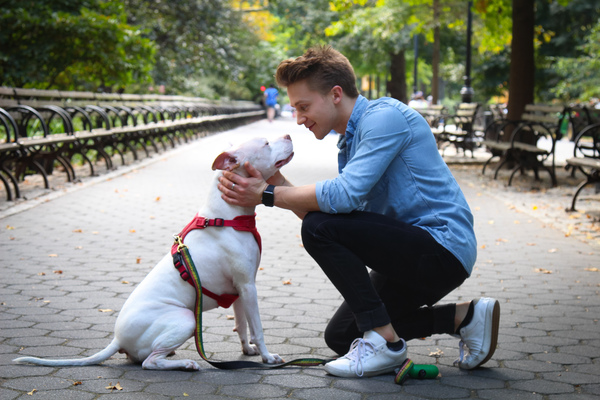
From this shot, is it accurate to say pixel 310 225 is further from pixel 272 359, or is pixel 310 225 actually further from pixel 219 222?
pixel 272 359

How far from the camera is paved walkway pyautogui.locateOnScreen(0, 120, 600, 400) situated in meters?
3.22

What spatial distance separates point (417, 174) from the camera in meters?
3.35

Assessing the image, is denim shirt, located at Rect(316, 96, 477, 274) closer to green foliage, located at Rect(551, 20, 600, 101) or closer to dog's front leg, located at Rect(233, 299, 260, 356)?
dog's front leg, located at Rect(233, 299, 260, 356)

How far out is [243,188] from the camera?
336 cm

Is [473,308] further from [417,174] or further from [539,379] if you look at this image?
[417,174]

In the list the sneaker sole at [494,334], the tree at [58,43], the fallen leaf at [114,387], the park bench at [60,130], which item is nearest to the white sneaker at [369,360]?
the sneaker sole at [494,334]

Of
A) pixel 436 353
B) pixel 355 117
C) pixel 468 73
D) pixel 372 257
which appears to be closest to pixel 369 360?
pixel 372 257

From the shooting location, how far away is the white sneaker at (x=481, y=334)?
11.4 feet

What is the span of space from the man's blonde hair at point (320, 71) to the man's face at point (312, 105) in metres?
0.03

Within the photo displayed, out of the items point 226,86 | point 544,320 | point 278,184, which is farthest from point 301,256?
point 226,86

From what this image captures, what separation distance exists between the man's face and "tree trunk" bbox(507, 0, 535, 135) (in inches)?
451

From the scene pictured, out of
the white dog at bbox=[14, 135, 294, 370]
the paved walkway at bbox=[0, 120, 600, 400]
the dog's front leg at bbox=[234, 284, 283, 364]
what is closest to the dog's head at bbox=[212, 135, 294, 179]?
the white dog at bbox=[14, 135, 294, 370]

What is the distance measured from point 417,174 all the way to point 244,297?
3.31 feet

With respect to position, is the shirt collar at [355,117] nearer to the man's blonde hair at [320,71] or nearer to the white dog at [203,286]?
the man's blonde hair at [320,71]
